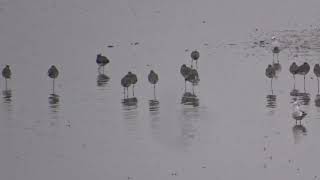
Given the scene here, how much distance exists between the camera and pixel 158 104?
17891 mm

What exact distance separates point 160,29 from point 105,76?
8613mm

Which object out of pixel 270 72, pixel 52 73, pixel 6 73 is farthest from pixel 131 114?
pixel 6 73

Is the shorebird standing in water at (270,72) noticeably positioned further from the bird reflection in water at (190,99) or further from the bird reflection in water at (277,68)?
the bird reflection in water at (190,99)

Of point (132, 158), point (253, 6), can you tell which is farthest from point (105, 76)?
point (253, 6)

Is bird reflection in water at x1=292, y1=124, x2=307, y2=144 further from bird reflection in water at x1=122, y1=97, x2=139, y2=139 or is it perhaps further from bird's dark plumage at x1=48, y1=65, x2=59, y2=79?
bird's dark plumage at x1=48, y1=65, x2=59, y2=79

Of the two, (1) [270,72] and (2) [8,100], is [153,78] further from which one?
(2) [8,100]

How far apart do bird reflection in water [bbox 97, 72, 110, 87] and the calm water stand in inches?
1.2

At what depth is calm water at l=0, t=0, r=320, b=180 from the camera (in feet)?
45.1

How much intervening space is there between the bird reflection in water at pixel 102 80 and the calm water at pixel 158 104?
0.03 m

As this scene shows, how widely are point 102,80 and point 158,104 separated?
126 inches

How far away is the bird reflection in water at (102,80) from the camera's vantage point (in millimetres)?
20203

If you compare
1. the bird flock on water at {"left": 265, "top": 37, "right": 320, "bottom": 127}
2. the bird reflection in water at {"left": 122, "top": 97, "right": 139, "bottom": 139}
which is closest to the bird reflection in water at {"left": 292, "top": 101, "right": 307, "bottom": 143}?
the bird flock on water at {"left": 265, "top": 37, "right": 320, "bottom": 127}

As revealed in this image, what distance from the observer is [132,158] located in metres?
14.1

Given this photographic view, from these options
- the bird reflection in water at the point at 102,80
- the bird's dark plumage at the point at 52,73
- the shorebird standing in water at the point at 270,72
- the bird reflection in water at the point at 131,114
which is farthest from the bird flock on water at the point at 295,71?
the bird's dark plumage at the point at 52,73
